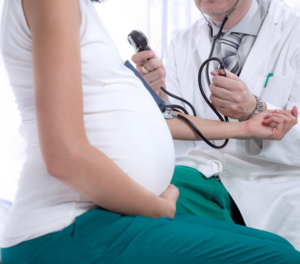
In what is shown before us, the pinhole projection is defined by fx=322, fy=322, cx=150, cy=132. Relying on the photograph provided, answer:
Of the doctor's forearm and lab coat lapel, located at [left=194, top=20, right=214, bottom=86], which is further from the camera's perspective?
lab coat lapel, located at [left=194, top=20, right=214, bottom=86]

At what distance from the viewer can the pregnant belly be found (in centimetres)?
70

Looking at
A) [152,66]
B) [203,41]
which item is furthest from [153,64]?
[203,41]

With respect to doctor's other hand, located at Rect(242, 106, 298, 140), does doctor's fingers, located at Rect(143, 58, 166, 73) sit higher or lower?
higher

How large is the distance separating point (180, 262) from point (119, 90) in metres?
0.39

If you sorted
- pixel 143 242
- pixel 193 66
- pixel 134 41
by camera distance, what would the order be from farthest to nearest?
1. pixel 193 66
2. pixel 134 41
3. pixel 143 242

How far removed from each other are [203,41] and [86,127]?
3.53 ft

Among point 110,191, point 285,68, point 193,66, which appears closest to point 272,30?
point 285,68

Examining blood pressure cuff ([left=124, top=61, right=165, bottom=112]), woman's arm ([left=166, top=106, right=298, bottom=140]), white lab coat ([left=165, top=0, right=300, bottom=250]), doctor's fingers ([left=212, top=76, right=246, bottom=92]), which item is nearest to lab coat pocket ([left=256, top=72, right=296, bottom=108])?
white lab coat ([left=165, top=0, right=300, bottom=250])

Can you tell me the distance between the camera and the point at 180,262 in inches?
25.0

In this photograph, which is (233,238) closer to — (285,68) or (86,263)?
(86,263)

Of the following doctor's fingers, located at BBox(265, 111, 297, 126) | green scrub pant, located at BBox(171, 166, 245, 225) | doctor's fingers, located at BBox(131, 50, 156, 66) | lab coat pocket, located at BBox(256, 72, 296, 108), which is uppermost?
doctor's fingers, located at BBox(131, 50, 156, 66)

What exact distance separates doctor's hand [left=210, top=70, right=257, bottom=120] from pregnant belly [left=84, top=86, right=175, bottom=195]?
49 cm

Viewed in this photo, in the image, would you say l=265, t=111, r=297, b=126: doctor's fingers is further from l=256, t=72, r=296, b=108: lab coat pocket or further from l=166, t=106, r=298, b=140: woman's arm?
l=256, t=72, r=296, b=108: lab coat pocket

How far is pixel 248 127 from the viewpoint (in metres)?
1.21
